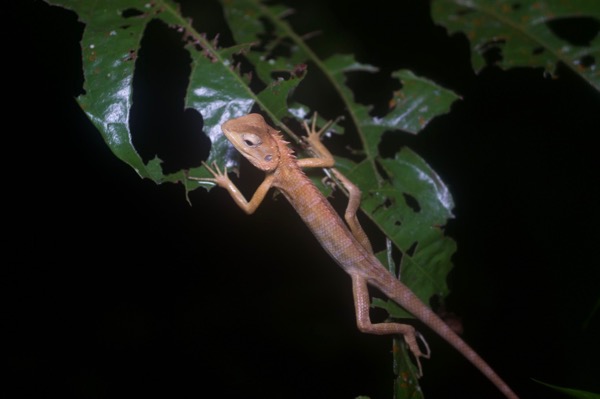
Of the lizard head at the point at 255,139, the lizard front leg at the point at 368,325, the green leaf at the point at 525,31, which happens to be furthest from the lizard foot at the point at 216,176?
the green leaf at the point at 525,31

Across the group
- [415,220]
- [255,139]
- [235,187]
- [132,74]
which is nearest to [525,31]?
[415,220]

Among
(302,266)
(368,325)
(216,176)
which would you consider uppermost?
(216,176)

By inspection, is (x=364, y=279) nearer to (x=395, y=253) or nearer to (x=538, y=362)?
(x=395, y=253)

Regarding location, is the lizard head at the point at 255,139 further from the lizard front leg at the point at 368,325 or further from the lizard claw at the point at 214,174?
the lizard front leg at the point at 368,325

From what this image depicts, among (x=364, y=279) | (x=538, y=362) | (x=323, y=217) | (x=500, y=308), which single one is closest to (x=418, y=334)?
(x=364, y=279)

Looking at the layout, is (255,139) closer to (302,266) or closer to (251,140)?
(251,140)
